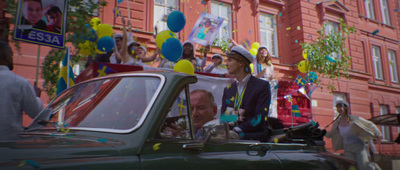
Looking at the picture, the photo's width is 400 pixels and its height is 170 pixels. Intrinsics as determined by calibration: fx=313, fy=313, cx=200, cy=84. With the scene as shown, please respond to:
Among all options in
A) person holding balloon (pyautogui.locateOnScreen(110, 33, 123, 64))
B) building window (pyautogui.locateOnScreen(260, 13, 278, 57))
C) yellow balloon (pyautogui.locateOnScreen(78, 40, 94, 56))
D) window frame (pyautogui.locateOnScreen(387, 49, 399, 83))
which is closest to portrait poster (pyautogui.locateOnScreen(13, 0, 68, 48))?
yellow balloon (pyautogui.locateOnScreen(78, 40, 94, 56))

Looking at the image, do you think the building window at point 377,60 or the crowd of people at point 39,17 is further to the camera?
the building window at point 377,60

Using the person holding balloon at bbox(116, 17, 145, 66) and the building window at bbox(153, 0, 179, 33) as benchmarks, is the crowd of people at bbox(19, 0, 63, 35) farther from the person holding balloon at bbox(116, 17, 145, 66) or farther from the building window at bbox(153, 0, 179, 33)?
the building window at bbox(153, 0, 179, 33)

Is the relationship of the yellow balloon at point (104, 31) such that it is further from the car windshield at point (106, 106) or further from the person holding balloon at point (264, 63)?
the car windshield at point (106, 106)

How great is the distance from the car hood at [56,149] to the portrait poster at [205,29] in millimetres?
5123

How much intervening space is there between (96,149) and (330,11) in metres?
17.1

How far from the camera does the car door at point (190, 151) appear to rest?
63.1 inches

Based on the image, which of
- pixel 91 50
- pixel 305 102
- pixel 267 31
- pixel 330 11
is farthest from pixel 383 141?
pixel 91 50

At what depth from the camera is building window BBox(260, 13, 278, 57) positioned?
1481cm

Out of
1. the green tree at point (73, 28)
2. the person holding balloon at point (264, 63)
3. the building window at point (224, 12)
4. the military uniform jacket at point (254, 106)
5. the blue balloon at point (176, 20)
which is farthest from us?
the building window at point (224, 12)

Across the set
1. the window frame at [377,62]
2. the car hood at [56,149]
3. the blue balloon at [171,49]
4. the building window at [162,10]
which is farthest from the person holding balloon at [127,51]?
the window frame at [377,62]

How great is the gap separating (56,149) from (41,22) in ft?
11.1

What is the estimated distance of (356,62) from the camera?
16922 mm

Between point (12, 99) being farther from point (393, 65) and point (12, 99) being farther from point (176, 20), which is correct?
point (393, 65)

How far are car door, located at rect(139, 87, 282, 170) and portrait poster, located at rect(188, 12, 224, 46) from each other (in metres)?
4.55
